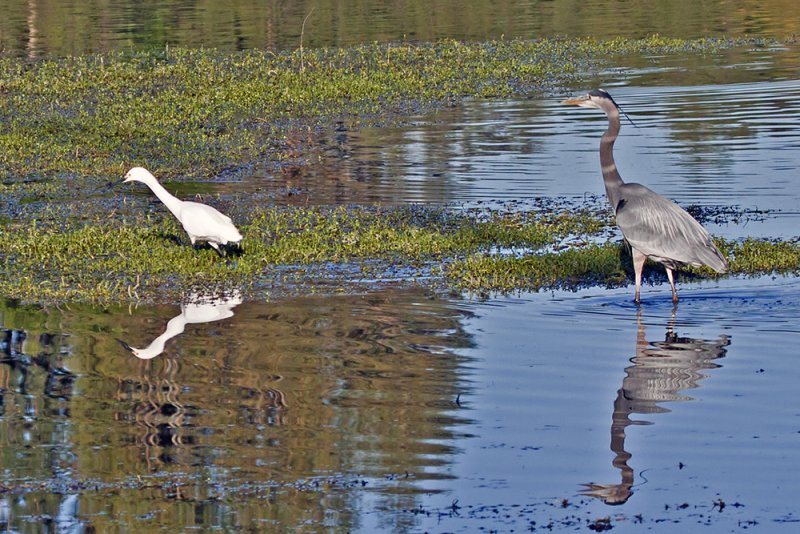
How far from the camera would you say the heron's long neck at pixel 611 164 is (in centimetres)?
1095

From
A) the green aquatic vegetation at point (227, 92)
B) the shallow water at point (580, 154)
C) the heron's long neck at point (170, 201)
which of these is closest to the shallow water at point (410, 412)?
the heron's long neck at point (170, 201)

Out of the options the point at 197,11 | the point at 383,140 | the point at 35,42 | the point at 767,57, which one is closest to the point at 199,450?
the point at 383,140

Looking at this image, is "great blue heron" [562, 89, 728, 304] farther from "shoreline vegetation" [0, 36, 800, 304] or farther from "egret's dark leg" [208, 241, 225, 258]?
"egret's dark leg" [208, 241, 225, 258]

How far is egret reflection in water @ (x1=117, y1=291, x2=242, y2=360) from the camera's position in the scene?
9391 millimetres

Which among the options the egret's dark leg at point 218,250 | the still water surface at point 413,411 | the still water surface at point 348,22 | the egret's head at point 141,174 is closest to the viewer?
the still water surface at point 413,411

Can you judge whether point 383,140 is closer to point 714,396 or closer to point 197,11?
point 714,396

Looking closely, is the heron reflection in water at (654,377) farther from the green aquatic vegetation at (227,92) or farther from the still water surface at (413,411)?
the green aquatic vegetation at (227,92)

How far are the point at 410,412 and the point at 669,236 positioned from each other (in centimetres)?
327

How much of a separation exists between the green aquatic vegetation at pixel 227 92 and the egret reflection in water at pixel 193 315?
6.12 metres

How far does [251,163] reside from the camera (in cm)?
1725

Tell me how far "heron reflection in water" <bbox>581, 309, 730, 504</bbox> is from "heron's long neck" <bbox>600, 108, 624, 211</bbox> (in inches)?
58.2

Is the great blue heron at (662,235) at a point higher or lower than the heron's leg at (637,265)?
higher

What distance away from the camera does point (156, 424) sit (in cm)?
778

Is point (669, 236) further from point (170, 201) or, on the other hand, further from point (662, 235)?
point (170, 201)
